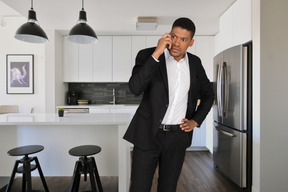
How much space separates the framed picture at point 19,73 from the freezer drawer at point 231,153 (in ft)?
13.8

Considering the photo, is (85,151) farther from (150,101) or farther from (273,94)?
(273,94)

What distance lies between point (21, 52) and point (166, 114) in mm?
4734

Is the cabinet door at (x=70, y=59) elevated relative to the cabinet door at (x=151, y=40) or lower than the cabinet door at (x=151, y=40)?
lower

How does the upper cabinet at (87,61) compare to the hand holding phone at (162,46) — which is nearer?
the hand holding phone at (162,46)

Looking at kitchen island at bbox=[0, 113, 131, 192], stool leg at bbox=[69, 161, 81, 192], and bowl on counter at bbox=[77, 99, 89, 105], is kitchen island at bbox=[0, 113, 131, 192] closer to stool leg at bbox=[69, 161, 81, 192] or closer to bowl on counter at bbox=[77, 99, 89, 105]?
stool leg at bbox=[69, 161, 81, 192]

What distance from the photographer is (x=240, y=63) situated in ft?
7.58

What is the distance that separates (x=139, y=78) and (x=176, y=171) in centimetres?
62

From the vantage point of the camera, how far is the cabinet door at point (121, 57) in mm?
4336

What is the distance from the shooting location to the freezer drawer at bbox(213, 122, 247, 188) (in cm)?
231

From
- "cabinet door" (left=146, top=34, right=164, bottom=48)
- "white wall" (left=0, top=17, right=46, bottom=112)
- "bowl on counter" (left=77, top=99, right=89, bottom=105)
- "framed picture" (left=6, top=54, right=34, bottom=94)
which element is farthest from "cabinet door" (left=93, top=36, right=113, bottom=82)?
"framed picture" (left=6, top=54, right=34, bottom=94)

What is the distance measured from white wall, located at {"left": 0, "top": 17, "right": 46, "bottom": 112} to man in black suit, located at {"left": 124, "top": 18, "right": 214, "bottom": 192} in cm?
426

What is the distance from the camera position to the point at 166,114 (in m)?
1.12

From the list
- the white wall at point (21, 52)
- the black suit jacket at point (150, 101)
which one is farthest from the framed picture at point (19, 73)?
the black suit jacket at point (150, 101)

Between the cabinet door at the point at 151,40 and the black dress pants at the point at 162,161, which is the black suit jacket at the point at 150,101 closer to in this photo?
the black dress pants at the point at 162,161
